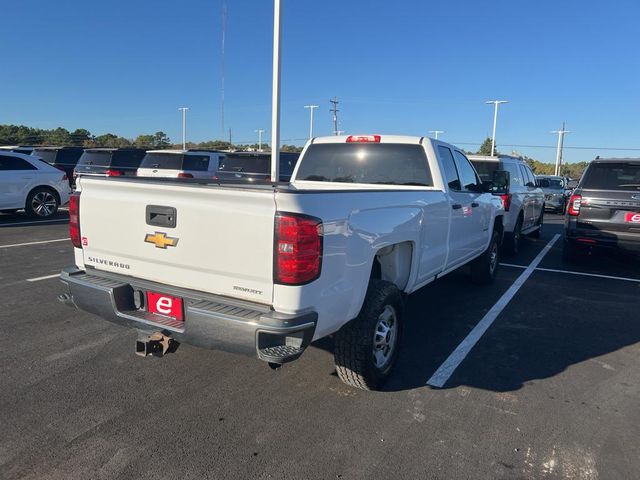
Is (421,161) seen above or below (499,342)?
above

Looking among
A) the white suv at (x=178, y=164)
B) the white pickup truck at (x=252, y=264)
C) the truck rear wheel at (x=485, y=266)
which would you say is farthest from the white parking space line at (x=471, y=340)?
the white suv at (x=178, y=164)

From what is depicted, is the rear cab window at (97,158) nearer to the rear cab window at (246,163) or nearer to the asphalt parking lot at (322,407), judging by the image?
the rear cab window at (246,163)

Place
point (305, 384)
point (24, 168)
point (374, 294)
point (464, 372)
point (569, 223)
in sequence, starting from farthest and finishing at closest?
point (24, 168)
point (569, 223)
point (464, 372)
point (305, 384)
point (374, 294)

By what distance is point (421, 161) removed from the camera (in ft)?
16.5

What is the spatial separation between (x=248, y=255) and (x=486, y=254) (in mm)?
4964

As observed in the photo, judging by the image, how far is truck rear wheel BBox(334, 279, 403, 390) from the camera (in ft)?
11.2

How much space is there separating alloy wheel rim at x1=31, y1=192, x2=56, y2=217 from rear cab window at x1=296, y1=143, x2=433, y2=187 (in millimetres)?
9775

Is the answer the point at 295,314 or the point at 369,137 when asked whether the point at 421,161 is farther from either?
the point at 295,314

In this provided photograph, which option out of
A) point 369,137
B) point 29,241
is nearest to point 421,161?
point 369,137

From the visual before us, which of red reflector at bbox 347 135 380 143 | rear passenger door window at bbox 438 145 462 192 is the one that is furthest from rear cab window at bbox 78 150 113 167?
rear passenger door window at bbox 438 145 462 192

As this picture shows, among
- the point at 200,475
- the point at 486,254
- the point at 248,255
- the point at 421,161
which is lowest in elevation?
the point at 200,475

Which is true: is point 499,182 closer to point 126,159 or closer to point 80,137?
point 126,159

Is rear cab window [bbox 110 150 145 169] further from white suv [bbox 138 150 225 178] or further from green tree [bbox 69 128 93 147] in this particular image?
green tree [bbox 69 128 93 147]

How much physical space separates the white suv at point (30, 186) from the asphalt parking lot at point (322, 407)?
7731 mm
